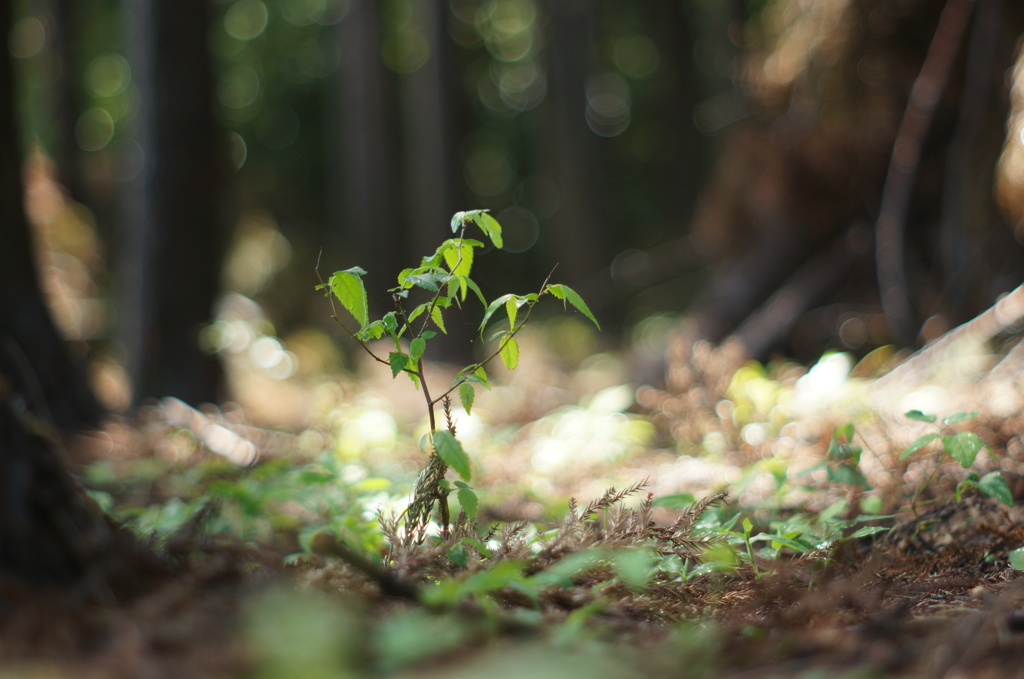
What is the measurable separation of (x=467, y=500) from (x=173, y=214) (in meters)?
4.47

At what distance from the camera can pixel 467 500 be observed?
1.60m

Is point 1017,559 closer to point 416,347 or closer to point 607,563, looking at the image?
point 607,563

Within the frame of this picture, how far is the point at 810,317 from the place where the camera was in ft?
16.4

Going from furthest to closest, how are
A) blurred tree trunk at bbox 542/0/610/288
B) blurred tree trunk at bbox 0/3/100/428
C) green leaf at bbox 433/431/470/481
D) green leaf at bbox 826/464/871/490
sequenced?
blurred tree trunk at bbox 542/0/610/288, blurred tree trunk at bbox 0/3/100/428, green leaf at bbox 826/464/871/490, green leaf at bbox 433/431/470/481

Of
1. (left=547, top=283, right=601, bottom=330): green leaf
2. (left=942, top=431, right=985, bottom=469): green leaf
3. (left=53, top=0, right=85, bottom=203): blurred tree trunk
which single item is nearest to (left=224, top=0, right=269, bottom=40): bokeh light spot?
(left=53, top=0, right=85, bottom=203): blurred tree trunk

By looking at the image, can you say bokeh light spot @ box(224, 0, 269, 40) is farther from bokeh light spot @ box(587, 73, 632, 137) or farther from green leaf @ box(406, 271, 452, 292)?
green leaf @ box(406, 271, 452, 292)

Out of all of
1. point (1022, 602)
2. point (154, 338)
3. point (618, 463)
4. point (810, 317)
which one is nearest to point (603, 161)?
point (810, 317)

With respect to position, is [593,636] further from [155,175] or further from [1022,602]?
[155,175]

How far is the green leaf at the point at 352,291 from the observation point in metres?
1.58

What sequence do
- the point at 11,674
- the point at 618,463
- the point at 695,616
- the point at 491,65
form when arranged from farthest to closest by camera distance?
the point at 491,65
the point at 618,463
the point at 695,616
the point at 11,674

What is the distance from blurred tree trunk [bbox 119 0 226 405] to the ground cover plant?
163 cm

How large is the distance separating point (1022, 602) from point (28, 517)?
6.09 feet

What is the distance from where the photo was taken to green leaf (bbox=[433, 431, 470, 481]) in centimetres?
149

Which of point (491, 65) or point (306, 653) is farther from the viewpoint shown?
point (491, 65)
